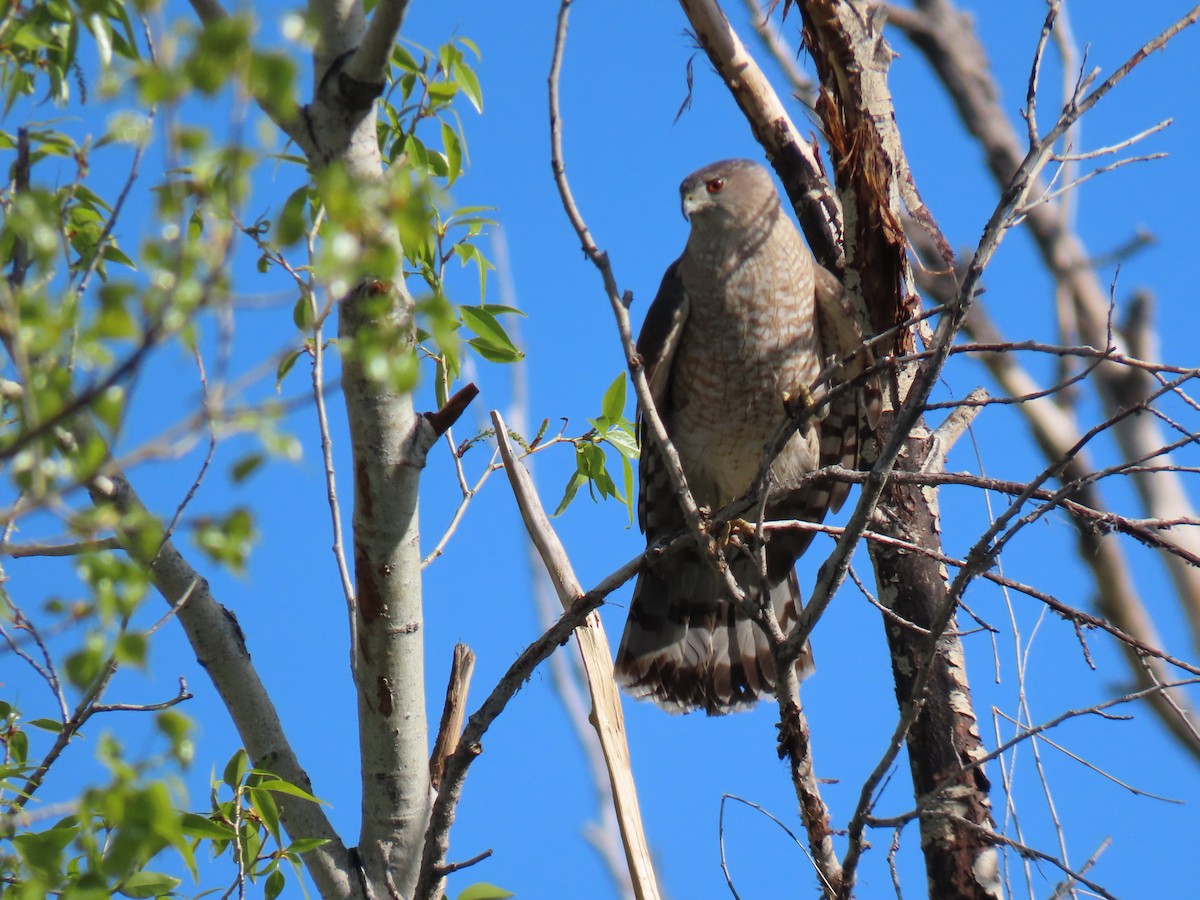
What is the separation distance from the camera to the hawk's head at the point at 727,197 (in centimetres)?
407

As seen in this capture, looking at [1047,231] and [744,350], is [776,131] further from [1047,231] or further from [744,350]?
[1047,231]

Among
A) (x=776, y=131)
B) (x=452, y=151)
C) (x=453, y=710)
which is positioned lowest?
(x=453, y=710)

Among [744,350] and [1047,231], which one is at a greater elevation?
[1047,231]

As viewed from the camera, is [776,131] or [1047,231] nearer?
[776,131]

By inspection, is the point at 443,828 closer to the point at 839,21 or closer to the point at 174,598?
the point at 174,598

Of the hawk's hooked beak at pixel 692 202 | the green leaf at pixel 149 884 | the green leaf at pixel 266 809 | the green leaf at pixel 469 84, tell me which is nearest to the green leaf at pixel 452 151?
the green leaf at pixel 469 84

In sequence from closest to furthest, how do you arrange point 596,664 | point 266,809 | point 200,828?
point 200,828, point 266,809, point 596,664

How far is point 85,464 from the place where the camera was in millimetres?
1316

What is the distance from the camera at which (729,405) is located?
400 cm

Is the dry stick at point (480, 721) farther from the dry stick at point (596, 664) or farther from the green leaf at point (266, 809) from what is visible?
the dry stick at point (596, 664)

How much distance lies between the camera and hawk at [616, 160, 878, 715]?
12.8 feet

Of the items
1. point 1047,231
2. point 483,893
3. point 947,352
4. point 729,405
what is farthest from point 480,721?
point 1047,231

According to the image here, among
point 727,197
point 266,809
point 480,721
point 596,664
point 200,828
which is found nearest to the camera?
point 200,828

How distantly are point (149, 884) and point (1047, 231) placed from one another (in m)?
4.38
